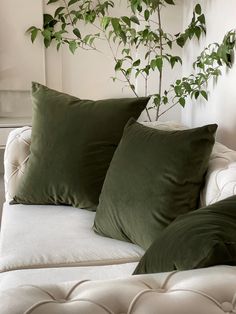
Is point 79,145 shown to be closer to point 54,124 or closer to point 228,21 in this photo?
point 54,124

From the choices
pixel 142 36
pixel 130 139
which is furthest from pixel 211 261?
pixel 142 36

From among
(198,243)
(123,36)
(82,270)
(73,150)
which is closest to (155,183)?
(82,270)

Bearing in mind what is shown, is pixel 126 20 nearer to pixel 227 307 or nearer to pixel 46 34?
pixel 46 34

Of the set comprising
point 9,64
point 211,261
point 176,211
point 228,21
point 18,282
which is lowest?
point 18,282

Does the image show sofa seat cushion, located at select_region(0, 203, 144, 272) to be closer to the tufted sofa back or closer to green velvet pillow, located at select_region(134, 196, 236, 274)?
the tufted sofa back

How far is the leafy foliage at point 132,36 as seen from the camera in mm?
2457

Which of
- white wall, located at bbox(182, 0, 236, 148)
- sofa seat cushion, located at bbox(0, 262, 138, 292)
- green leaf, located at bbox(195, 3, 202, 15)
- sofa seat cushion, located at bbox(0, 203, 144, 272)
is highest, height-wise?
green leaf, located at bbox(195, 3, 202, 15)

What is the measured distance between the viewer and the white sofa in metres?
0.71

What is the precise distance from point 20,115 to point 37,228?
134 centimetres

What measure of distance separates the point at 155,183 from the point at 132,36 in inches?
52.5

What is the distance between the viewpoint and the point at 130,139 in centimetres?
167

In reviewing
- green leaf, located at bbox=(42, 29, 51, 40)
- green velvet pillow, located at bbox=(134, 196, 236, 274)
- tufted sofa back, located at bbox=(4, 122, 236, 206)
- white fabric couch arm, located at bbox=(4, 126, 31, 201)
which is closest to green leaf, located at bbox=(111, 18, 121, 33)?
green leaf, located at bbox=(42, 29, 51, 40)

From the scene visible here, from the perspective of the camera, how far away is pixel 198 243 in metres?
0.86

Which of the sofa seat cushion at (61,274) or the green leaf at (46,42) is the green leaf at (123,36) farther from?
the sofa seat cushion at (61,274)
